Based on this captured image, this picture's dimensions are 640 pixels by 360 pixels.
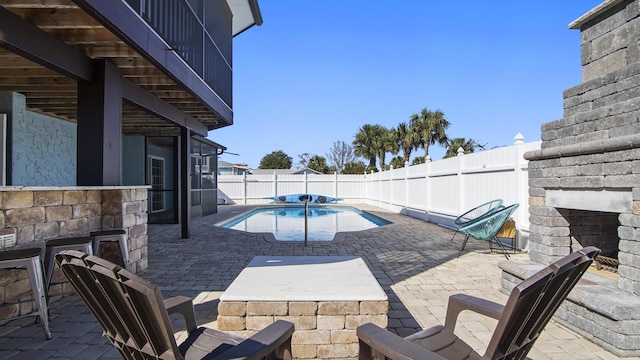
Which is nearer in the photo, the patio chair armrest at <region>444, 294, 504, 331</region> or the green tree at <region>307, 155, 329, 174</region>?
the patio chair armrest at <region>444, 294, 504, 331</region>

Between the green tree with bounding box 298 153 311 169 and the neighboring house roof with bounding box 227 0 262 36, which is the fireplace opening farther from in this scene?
the green tree with bounding box 298 153 311 169

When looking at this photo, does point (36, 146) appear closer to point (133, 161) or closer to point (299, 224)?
point (133, 161)

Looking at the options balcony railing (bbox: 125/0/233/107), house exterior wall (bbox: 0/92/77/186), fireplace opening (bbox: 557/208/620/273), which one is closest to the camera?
fireplace opening (bbox: 557/208/620/273)

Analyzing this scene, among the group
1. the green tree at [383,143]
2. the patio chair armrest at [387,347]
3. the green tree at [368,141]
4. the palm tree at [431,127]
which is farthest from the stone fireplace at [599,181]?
the green tree at [368,141]

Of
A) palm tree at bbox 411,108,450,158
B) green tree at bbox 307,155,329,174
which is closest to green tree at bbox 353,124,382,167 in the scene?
palm tree at bbox 411,108,450,158

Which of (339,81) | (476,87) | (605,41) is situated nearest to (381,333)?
(605,41)

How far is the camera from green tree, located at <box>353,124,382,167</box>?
2885 cm

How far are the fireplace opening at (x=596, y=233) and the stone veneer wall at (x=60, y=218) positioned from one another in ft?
16.8

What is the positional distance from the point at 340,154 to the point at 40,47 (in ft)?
135

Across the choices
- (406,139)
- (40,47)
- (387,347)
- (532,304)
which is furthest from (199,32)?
(406,139)

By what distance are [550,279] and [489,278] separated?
131 inches

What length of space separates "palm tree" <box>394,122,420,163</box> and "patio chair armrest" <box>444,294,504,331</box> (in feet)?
79.8

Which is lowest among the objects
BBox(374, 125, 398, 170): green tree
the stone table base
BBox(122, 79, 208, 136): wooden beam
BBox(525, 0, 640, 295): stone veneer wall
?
the stone table base

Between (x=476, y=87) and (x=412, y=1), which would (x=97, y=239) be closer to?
(x=412, y=1)
